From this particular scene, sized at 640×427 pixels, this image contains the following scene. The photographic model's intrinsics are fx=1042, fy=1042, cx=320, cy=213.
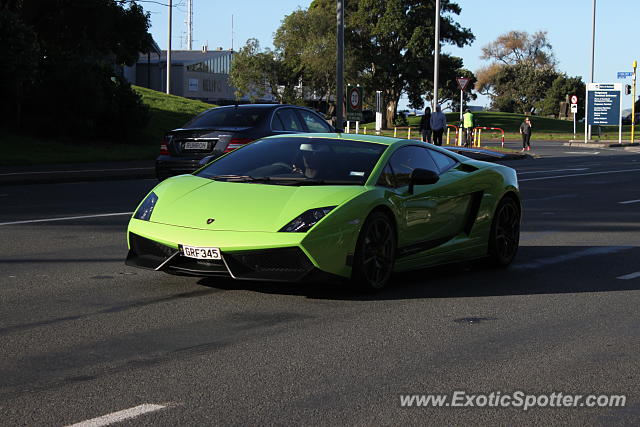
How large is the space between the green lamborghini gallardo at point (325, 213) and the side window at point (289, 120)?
887 cm

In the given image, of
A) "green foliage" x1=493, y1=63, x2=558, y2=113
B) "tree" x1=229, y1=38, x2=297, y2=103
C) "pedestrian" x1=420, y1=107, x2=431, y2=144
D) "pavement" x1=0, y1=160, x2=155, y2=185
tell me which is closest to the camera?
"pavement" x1=0, y1=160, x2=155, y2=185

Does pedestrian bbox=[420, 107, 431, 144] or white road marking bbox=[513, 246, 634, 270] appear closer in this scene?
white road marking bbox=[513, 246, 634, 270]

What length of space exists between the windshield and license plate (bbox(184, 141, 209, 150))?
850cm

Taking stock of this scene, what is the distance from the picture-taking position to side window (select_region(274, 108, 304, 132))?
1858 centimetres

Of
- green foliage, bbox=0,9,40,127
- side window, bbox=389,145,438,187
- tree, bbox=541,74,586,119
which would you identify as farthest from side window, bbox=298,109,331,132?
tree, bbox=541,74,586,119

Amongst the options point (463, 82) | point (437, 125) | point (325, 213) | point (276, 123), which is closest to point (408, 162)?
Answer: point (325, 213)

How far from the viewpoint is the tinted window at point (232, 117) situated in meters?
18.2

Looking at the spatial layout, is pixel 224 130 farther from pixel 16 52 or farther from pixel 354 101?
pixel 16 52

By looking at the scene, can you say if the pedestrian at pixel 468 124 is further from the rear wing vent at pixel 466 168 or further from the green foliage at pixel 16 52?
the rear wing vent at pixel 466 168

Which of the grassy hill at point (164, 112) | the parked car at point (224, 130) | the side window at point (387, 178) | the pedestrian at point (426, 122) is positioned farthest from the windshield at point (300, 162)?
the pedestrian at point (426, 122)

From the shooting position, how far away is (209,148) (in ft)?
58.2

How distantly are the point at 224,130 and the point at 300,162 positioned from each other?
9.24 metres

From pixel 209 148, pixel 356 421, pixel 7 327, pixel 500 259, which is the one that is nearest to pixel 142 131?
pixel 209 148

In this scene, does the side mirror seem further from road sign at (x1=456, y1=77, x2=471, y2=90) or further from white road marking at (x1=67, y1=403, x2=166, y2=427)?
road sign at (x1=456, y1=77, x2=471, y2=90)
